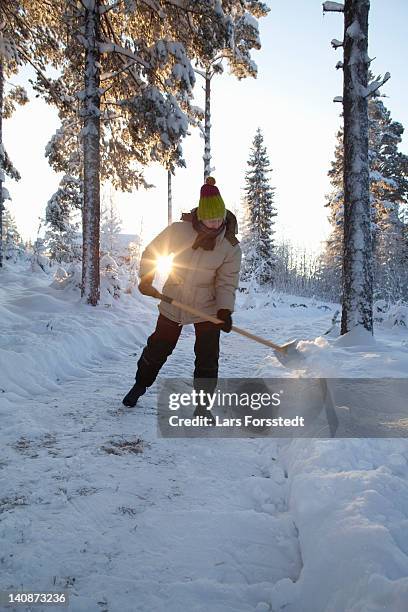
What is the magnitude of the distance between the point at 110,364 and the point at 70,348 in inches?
23.8

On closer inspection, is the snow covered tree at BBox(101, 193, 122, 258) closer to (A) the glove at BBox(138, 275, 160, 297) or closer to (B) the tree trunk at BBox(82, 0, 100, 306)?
(B) the tree trunk at BBox(82, 0, 100, 306)

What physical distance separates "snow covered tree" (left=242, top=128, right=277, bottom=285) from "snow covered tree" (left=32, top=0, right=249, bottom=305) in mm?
19440

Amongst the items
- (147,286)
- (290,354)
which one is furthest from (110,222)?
(147,286)

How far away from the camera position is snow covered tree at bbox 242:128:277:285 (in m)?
28.2

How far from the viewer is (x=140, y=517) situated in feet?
6.52

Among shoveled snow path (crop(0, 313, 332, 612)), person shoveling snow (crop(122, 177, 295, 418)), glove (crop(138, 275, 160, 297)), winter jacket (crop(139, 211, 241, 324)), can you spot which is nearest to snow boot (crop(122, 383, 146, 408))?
person shoveling snow (crop(122, 177, 295, 418))

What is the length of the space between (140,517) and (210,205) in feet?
8.00

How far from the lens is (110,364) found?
217 inches

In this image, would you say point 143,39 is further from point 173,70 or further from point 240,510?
point 240,510

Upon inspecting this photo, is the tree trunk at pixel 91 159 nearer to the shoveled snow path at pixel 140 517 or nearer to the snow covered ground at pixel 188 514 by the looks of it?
the snow covered ground at pixel 188 514

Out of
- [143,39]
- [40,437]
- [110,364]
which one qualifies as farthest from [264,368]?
[143,39]

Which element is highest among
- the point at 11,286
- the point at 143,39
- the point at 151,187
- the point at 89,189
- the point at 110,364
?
the point at 143,39

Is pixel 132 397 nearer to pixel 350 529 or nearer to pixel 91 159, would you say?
pixel 350 529

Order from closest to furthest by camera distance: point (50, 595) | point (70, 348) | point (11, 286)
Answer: point (50, 595)
point (70, 348)
point (11, 286)
